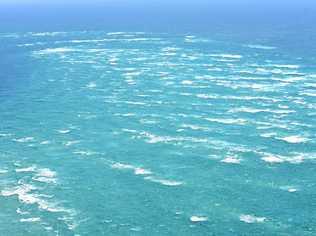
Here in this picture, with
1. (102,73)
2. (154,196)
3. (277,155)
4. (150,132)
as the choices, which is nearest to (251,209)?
(154,196)

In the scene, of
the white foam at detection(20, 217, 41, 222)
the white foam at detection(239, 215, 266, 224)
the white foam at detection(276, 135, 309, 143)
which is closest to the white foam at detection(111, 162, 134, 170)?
the white foam at detection(20, 217, 41, 222)

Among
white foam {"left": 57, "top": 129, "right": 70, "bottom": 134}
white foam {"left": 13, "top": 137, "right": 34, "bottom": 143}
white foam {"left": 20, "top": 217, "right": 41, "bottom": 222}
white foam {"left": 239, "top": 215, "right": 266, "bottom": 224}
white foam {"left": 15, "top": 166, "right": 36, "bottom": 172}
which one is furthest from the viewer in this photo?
white foam {"left": 57, "top": 129, "right": 70, "bottom": 134}

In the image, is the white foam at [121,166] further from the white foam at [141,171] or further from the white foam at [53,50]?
the white foam at [53,50]

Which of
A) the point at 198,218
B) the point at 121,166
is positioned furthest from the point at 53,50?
the point at 198,218

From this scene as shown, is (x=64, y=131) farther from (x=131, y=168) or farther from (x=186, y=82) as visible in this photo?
(x=186, y=82)

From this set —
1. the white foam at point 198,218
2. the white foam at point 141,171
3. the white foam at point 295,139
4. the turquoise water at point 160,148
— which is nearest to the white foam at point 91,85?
the turquoise water at point 160,148

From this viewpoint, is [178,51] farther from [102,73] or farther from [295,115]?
[295,115]

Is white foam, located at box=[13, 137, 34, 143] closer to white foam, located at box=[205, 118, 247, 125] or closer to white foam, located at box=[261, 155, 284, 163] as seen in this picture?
white foam, located at box=[205, 118, 247, 125]
